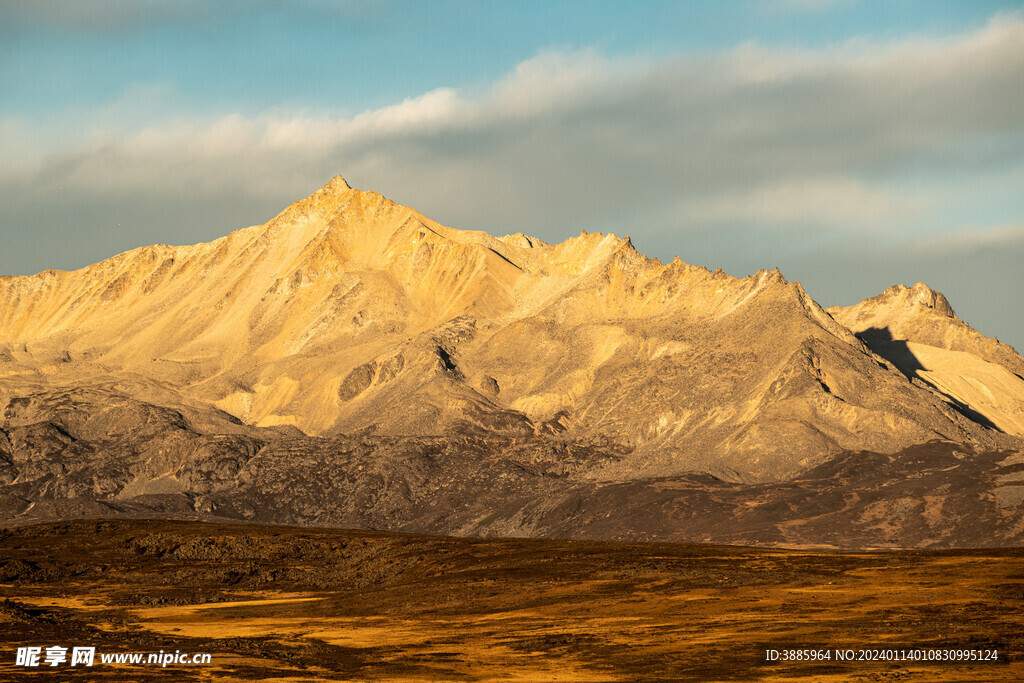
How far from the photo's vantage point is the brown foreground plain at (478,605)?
5841cm

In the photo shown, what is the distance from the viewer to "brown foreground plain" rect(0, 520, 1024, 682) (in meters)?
58.4

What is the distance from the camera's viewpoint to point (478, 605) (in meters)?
83.1

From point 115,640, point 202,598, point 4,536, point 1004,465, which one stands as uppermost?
point 1004,465

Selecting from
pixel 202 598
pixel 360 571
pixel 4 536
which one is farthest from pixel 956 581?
pixel 4 536

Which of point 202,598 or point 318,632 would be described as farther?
point 202,598

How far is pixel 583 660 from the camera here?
61.8 meters

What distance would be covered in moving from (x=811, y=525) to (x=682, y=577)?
109 metres

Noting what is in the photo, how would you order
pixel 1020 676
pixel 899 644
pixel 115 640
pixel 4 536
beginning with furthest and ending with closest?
pixel 4 536
pixel 115 640
pixel 899 644
pixel 1020 676

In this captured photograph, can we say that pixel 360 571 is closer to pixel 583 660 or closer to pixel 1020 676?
pixel 583 660

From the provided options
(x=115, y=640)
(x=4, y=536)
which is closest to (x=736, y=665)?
(x=115, y=640)

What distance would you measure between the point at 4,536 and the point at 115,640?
5212 cm

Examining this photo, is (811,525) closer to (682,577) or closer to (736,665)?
(682,577)

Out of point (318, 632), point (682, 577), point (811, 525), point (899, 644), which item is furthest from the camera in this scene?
point (811, 525)

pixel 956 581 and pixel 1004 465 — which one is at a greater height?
pixel 1004 465
